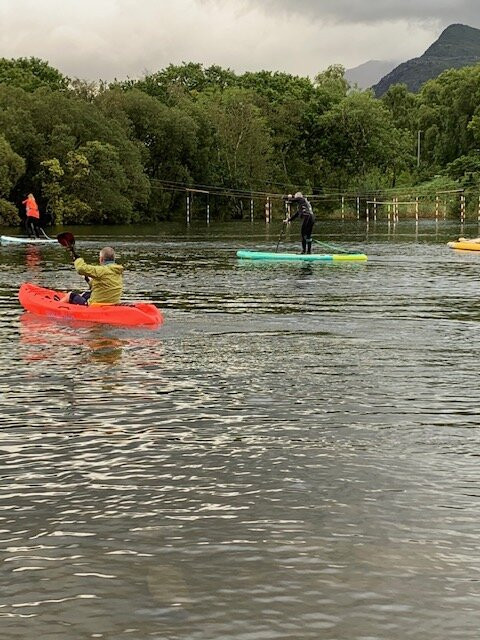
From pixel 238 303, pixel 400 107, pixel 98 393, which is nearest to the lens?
pixel 98 393

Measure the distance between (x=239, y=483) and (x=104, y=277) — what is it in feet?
31.8

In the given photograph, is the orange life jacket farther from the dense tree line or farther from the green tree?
the green tree

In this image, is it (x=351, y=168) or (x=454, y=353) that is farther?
(x=351, y=168)

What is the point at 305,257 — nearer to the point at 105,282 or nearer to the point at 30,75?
the point at 105,282

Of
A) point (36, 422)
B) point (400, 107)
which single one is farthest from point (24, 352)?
point (400, 107)

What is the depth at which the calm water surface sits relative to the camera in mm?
5527

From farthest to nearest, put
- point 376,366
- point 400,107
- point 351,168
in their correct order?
1. point 400,107
2. point 351,168
3. point 376,366

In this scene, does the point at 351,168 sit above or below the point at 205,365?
above

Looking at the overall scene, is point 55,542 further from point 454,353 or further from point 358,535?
point 454,353

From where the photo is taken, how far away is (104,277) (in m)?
17.0

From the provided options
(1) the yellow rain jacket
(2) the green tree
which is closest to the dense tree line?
(2) the green tree

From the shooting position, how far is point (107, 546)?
644 cm

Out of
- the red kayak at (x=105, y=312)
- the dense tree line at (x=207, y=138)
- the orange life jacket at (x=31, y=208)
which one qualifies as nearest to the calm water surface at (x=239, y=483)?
the red kayak at (x=105, y=312)

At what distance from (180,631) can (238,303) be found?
15.9 metres
